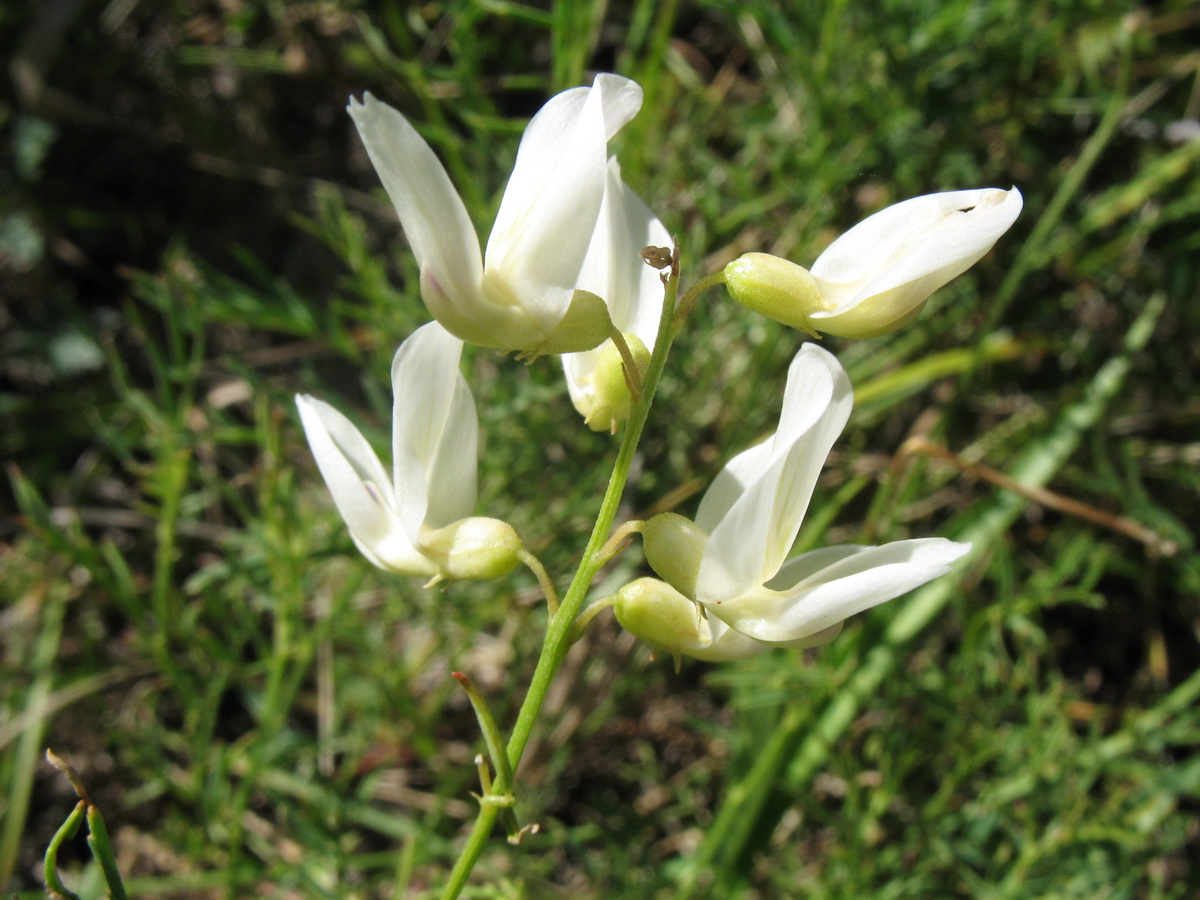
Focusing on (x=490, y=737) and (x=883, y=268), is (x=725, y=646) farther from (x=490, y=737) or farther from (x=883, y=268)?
(x=883, y=268)

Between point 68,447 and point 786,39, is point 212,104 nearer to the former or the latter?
point 68,447

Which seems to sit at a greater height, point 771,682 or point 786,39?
point 786,39

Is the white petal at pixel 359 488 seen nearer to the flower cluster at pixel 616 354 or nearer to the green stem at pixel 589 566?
the flower cluster at pixel 616 354

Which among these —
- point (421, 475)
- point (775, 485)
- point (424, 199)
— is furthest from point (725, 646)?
point (424, 199)

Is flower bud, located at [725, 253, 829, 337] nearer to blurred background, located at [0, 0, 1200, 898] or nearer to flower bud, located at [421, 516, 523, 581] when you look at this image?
flower bud, located at [421, 516, 523, 581]

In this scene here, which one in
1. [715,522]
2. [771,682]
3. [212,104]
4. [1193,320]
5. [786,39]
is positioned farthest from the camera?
[212,104]

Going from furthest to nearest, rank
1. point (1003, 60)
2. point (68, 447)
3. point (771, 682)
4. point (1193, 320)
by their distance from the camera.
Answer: point (68, 447)
point (1193, 320)
point (1003, 60)
point (771, 682)

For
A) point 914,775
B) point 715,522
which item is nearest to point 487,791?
point 715,522
